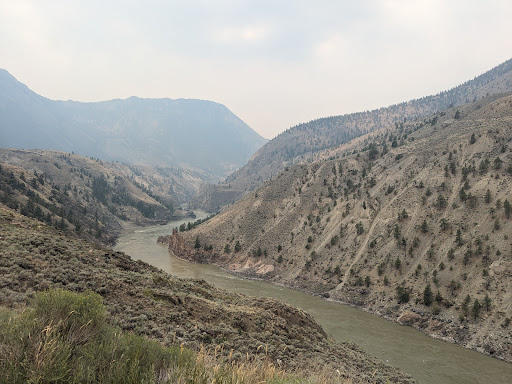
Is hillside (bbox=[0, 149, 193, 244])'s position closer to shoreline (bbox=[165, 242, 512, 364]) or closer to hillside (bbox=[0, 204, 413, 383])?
shoreline (bbox=[165, 242, 512, 364])

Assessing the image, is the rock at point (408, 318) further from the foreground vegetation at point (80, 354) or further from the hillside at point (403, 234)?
the foreground vegetation at point (80, 354)

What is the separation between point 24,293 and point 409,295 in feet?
134

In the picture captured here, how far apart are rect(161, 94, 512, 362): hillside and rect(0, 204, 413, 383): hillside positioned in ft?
58.2

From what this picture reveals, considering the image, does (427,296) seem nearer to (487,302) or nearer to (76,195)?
(487,302)

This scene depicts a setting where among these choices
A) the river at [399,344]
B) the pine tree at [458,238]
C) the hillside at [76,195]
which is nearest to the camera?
the river at [399,344]

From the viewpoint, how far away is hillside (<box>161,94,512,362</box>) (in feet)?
116

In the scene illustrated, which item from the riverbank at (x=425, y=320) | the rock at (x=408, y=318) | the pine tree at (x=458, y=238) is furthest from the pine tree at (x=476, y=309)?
the pine tree at (x=458, y=238)

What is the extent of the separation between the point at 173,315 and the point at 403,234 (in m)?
41.8

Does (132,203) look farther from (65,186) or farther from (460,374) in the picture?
(460,374)

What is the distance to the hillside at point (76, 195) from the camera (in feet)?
233

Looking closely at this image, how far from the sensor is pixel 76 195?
4722 inches

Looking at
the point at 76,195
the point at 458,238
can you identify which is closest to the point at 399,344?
the point at 458,238

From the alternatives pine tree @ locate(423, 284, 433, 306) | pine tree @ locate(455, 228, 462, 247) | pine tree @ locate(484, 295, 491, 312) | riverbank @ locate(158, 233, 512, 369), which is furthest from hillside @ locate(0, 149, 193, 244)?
pine tree @ locate(484, 295, 491, 312)

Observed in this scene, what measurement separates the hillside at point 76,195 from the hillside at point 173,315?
51.6 meters
